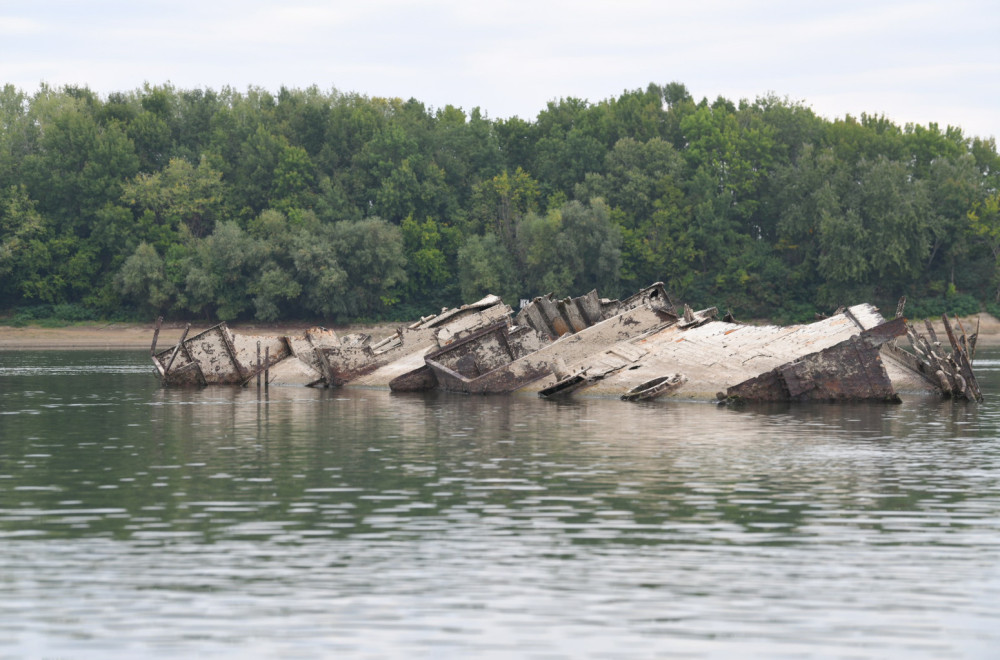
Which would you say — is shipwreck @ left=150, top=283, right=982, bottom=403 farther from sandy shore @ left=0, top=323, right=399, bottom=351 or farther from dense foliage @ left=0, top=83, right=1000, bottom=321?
dense foliage @ left=0, top=83, right=1000, bottom=321

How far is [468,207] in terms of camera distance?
389ft

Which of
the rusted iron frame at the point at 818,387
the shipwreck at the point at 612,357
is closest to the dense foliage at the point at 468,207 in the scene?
the shipwreck at the point at 612,357

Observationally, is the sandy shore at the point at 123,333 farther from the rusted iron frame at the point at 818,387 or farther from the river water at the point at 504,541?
the river water at the point at 504,541

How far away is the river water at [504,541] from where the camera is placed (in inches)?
464

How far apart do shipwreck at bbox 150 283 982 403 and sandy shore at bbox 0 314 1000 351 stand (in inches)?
1755

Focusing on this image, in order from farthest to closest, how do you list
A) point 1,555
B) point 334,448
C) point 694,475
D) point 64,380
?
point 64,380, point 334,448, point 694,475, point 1,555

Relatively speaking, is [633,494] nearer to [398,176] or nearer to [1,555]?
[1,555]

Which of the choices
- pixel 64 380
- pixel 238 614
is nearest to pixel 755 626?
pixel 238 614

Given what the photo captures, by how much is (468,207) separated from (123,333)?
32.2 meters

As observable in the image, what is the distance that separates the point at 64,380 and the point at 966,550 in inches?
1623

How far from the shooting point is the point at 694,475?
21.9 meters

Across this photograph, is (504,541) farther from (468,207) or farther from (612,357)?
(468,207)

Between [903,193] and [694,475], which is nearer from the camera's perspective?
[694,475]

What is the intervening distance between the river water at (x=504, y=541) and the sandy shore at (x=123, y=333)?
2607 inches
